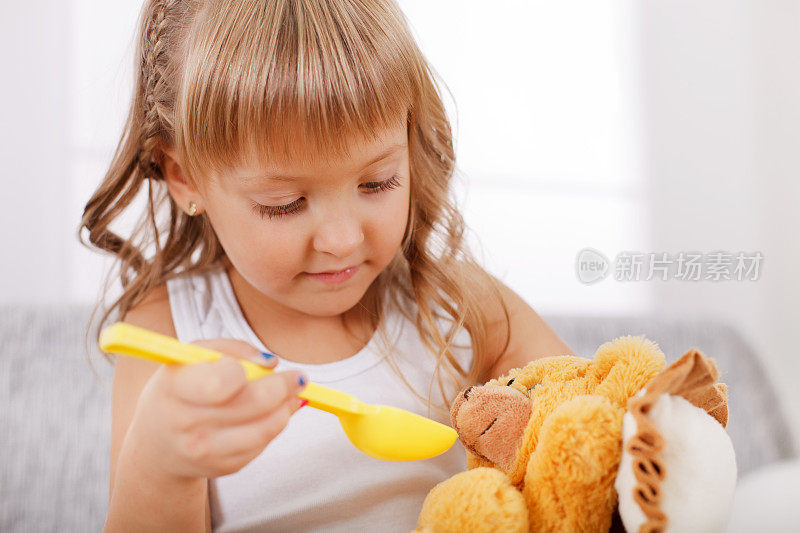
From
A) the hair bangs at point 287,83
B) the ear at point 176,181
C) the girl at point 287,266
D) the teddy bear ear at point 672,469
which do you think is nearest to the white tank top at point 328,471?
the girl at point 287,266

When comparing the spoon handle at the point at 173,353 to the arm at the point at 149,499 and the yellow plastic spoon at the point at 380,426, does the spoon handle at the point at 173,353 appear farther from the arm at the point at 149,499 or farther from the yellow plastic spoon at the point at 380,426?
the arm at the point at 149,499

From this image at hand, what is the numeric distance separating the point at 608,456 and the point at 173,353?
0.72 ft

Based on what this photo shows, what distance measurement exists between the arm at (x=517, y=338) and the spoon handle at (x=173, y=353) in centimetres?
31

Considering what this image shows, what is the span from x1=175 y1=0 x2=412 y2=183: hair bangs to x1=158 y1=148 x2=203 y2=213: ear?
88 mm

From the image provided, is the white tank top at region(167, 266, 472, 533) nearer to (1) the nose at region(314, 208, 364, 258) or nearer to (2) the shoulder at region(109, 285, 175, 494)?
(2) the shoulder at region(109, 285, 175, 494)

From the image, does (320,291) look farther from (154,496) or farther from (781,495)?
(781,495)

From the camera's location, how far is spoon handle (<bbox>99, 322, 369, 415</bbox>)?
320 millimetres

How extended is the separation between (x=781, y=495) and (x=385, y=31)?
0.64m

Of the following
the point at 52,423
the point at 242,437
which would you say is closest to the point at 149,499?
the point at 242,437

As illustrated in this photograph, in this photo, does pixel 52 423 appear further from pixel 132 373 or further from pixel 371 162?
pixel 371 162

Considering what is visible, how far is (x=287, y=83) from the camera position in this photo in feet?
1.63

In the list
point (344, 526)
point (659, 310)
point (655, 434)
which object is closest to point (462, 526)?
point (655, 434)

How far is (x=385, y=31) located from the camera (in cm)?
55

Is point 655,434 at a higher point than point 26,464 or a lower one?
higher
